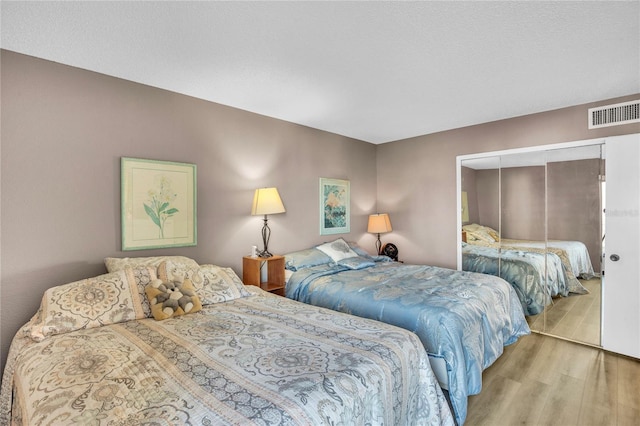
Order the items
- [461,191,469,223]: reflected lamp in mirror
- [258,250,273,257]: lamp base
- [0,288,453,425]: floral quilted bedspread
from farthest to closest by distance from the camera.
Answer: [461,191,469,223]: reflected lamp in mirror, [258,250,273,257]: lamp base, [0,288,453,425]: floral quilted bedspread

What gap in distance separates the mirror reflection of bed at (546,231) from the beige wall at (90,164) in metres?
2.74

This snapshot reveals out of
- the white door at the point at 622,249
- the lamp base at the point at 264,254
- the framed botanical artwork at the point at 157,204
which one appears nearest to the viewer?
the framed botanical artwork at the point at 157,204

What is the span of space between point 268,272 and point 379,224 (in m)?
1.99

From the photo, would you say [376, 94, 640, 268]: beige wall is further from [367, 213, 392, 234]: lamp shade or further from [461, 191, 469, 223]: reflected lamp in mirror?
[367, 213, 392, 234]: lamp shade

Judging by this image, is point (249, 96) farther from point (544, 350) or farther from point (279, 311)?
point (544, 350)

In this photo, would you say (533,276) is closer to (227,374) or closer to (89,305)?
(227,374)

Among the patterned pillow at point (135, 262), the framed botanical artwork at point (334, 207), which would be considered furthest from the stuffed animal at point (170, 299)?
the framed botanical artwork at point (334, 207)

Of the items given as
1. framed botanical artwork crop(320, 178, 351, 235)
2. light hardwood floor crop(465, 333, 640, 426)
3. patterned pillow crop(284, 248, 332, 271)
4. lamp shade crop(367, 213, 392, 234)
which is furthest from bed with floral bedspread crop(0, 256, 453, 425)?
lamp shade crop(367, 213, 392, 234)

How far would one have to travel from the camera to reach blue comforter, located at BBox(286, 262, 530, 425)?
2.08m

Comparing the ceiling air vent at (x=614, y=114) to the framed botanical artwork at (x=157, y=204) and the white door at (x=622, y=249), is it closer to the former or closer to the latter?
the white door at (x=622, y=249)

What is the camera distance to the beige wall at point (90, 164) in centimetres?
211

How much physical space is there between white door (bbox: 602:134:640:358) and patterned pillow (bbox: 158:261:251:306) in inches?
136

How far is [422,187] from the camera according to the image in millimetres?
4508

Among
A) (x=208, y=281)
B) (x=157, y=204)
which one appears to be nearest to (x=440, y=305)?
(x=208, y=281)
